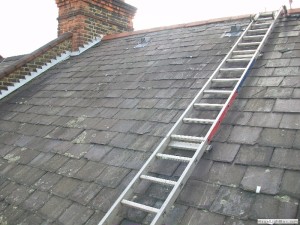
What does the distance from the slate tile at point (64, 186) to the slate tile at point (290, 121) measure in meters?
2.30

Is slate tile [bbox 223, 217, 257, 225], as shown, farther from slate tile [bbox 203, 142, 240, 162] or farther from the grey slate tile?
the grey slate tile

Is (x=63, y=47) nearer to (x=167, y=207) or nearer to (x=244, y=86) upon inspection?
(x=244, y=86)

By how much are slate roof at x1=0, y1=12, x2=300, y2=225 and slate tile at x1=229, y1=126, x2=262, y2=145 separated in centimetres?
1

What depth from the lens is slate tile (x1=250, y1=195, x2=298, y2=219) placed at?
2.15 m

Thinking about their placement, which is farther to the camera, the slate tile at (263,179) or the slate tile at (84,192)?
the slate tile at (84,192)

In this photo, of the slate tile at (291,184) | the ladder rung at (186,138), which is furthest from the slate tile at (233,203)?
the ladder rung at (186,138)

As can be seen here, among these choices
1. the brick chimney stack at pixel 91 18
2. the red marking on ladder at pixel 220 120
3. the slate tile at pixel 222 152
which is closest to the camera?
the slate tile at pixel 222 152

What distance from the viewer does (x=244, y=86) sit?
3902 mm

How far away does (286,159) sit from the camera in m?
2.60

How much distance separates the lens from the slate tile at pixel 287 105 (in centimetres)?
318

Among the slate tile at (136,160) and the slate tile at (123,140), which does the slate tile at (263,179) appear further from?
the slate tile at (123,140)

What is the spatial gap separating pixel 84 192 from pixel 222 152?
1514mm

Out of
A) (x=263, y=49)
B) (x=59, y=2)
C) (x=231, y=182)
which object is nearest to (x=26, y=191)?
(x=231, y=182)

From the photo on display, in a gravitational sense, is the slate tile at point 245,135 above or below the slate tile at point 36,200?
above
